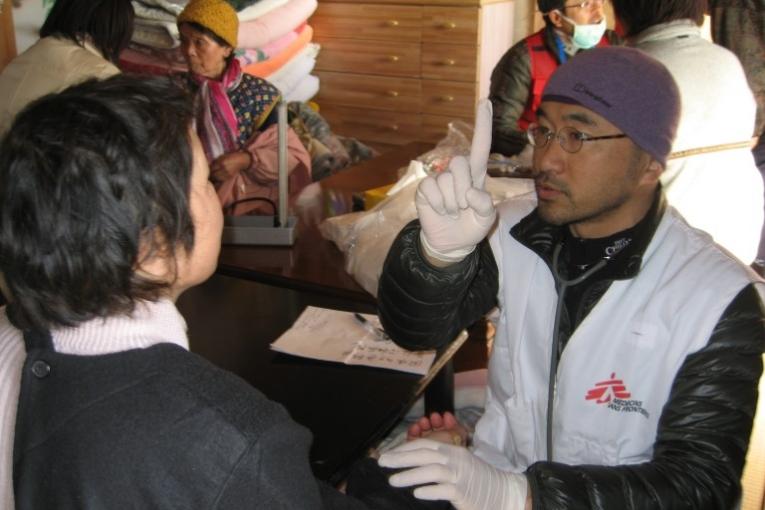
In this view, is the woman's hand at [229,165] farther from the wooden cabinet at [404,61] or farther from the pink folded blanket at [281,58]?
the wooden cabinet at [404,61]

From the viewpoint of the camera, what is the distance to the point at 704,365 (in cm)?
111

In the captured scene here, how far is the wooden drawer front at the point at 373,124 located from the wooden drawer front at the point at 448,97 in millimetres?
138

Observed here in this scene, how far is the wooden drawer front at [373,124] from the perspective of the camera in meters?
4.79

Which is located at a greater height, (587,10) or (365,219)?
(587,10)

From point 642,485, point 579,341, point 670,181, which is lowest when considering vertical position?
point 642,485

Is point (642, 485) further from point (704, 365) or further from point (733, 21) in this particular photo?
point (733, 21)

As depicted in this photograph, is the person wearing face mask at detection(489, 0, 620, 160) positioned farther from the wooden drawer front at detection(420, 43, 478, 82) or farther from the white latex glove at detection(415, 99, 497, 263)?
the white latex glove at detection(415, 99, 497, 263)

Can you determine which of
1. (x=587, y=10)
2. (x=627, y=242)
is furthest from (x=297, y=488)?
(x=587, y=10)

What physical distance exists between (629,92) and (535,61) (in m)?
1.94

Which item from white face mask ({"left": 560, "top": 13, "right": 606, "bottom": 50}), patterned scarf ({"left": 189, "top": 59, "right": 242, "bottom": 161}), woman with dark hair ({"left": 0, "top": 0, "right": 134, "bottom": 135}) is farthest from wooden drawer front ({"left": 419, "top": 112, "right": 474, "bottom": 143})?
woman with dark hair ({"left": 0, "top": 0, "right": 134, "bottom": 135})

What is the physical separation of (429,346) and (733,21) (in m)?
1.80

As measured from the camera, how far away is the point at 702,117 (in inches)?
68.0

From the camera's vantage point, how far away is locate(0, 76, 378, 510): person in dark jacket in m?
0.74

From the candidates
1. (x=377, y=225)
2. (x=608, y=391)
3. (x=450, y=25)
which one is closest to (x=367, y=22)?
(x=450, y=25)
